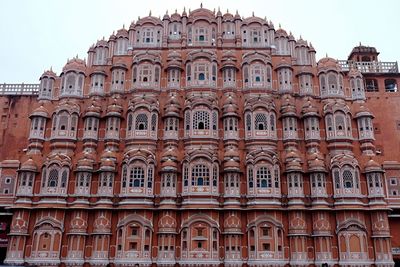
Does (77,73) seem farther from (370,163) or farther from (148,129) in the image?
(370,163)

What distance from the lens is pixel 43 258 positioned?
1207 inches

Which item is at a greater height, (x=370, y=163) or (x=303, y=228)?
(x=370, y=163)

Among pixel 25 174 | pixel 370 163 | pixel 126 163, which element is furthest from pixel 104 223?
pixel 370 163

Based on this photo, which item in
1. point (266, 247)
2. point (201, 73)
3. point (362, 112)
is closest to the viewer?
point (266, 247)

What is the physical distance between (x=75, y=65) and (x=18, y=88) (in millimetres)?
7215

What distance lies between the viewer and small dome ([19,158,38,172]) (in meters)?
32.5

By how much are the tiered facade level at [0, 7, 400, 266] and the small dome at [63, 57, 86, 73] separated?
13cm

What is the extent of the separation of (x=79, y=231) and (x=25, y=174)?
6474 mm

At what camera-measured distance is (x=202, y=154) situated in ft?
107

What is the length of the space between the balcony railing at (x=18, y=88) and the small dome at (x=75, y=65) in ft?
15.6

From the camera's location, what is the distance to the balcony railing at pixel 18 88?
4003 centimetres

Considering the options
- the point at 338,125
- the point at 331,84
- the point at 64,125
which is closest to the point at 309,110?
the point at 338,125

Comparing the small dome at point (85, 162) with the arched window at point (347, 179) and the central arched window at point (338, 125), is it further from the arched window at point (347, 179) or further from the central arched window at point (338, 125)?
the arched window at point (347, 179)

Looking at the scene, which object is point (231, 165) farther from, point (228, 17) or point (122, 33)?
point (122, 33)
